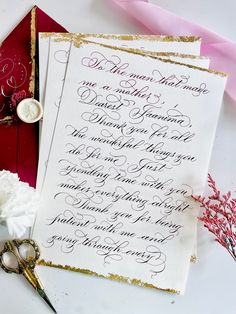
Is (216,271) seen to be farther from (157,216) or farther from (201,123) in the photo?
(201,123)

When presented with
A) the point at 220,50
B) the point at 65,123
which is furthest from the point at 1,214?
the point at 220,50

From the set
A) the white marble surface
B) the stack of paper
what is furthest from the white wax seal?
the white marble surface

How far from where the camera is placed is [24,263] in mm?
849

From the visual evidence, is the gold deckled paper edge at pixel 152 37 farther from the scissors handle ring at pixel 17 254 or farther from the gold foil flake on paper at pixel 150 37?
the scissors handle ring at pixel 17 254

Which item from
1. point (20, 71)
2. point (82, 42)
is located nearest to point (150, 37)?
point (82, 42)

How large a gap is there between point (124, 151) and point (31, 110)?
17 cm

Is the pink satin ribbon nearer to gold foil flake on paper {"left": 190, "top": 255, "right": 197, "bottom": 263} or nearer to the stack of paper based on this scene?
the stack of paper

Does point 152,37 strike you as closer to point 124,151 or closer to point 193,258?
point 124,151

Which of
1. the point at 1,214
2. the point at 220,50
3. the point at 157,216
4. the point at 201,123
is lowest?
the point at 1,214

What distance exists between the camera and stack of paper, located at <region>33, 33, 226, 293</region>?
84 centimetres

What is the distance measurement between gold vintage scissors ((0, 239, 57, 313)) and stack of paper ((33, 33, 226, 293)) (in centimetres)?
2

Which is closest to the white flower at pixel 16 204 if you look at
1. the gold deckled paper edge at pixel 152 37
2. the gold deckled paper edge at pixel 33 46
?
the gold deckled paper edge at pixel 33 46

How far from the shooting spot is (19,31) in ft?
2.77

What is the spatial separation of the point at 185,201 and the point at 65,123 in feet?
0.78
